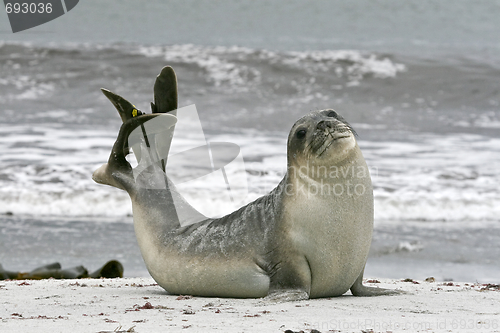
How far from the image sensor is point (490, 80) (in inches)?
813

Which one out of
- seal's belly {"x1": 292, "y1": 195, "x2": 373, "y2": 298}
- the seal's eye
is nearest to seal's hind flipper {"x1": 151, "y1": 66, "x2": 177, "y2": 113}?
the seal's eye

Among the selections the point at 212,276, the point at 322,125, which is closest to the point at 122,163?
the point at 212,276

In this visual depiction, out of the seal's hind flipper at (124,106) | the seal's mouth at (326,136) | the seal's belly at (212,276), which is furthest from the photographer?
the seal's hind flipper at (124,106)

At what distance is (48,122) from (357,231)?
13148 mm

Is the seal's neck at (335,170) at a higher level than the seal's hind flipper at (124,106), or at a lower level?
lower

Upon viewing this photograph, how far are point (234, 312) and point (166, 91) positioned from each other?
1986 mm

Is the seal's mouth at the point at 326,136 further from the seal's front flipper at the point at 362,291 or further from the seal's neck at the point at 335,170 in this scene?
Answer: the seal's front flipper at the point at 362,291

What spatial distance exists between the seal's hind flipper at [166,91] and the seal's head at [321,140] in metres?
1.31

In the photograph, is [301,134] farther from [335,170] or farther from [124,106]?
[124,106]

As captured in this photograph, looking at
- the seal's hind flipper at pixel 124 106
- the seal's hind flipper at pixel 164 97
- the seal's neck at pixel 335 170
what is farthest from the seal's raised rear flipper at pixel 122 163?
the seal's neck at pixel 335 170

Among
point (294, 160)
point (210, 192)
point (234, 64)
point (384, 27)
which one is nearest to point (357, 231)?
point (294, 160)

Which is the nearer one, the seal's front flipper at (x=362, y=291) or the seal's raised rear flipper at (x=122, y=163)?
the seal's front flipper at (x=362, y=291)

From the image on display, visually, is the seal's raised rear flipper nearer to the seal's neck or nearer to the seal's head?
the seal's head

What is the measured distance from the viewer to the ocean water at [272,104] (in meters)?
7.89
